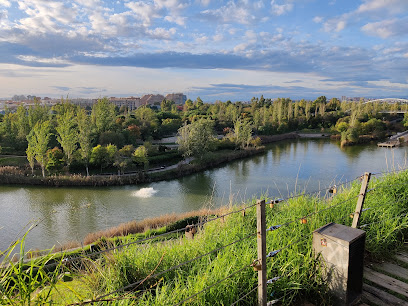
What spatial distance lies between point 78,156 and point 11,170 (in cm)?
325

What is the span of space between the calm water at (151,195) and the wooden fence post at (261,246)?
410 cm

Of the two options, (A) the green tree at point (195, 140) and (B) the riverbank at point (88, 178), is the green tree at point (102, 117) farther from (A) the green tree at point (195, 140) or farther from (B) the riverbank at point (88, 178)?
(B) the riverbank at point (88, 178)

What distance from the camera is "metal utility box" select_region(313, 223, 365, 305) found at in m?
2.08

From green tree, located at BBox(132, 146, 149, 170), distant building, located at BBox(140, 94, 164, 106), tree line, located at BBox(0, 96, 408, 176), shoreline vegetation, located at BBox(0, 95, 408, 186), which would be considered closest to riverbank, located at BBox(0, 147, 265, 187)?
shoreline vegetation, located at BBox(0, 95, 408, 186)

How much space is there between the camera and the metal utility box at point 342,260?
6.84ft

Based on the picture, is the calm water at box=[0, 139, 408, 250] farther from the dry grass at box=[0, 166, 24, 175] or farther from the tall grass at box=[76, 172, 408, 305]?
the tall grass at box=[76, 172, 408, 305]

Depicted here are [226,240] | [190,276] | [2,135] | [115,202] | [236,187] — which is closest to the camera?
[190,276]

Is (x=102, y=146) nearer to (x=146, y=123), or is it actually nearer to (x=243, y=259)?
(x=146, y=123)

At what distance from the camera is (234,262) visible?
7.13ft

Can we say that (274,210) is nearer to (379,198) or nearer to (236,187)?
(379,198)

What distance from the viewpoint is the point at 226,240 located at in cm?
279

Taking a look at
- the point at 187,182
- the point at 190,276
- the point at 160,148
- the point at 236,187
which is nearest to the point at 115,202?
the point at 187,182

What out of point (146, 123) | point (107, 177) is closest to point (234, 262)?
point (107, 177)

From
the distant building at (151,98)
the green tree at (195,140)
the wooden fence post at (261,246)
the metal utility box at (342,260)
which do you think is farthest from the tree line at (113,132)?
the distant building at (151,98)
